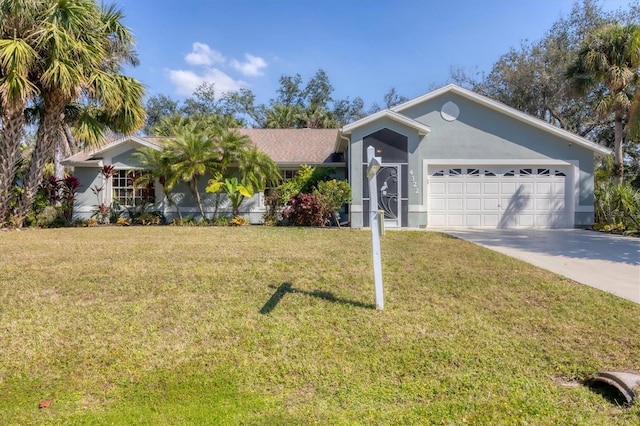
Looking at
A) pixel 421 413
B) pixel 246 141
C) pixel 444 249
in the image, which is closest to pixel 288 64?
pixel 246 141

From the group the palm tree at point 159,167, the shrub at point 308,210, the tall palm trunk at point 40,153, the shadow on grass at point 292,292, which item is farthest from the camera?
the palm tree at point 159,167

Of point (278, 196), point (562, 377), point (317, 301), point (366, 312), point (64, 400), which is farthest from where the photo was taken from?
point (278, 196)

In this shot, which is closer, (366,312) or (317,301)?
(366,312)

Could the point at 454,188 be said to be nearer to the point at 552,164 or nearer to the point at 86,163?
the point at 552,164

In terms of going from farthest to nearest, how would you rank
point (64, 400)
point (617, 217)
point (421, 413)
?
point (617, 217) < point (64, 400) < point (421, 413)

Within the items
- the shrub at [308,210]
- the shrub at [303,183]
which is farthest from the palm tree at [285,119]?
the shrub at [308,210]

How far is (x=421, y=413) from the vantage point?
9.49ft

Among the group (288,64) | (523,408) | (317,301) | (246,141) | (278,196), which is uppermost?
(288,64)

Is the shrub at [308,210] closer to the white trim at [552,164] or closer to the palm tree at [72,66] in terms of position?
the white trim at [552,164]

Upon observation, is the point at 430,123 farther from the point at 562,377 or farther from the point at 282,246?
the point at 562,377

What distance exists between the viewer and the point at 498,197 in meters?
14.8

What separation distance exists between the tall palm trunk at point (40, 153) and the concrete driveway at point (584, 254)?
1472 cm

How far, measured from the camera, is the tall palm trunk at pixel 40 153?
12609mm

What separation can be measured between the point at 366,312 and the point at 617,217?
13.9m
